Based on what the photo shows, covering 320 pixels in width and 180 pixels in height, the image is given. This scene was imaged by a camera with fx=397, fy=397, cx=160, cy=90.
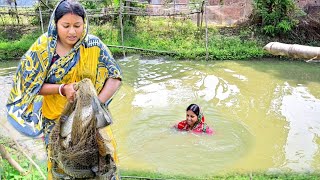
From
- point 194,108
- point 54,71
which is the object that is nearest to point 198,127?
point 194,108

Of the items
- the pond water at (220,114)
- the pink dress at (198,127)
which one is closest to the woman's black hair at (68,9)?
the pond water at (220,114)

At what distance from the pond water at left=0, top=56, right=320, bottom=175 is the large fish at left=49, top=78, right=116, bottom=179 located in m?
3.64

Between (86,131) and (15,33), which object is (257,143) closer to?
(86,131)

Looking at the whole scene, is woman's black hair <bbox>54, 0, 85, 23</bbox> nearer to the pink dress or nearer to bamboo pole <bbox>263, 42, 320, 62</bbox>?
bamboo pole <bbox>263, 42, 320, 62</bbox>

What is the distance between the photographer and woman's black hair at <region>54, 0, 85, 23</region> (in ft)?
6.32

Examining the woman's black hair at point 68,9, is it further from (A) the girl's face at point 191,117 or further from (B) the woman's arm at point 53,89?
(A) the girl's face at point 191,117

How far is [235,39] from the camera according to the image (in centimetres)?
1223

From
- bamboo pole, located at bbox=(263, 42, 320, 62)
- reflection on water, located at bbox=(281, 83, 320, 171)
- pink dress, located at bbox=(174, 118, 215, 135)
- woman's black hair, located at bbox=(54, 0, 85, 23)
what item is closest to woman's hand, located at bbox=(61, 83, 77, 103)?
woman's black hair, located at bbox=(54, 0, 85, 23)

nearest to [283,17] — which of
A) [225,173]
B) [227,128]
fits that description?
[227,128]

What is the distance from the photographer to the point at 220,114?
24.4ft

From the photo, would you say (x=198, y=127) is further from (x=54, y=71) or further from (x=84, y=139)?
(x=84, y=139)

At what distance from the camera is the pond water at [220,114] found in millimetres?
5678

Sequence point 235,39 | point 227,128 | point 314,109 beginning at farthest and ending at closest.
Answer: point 235,39 → point 314,109 → point 227,128

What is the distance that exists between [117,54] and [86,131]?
9957 mm
